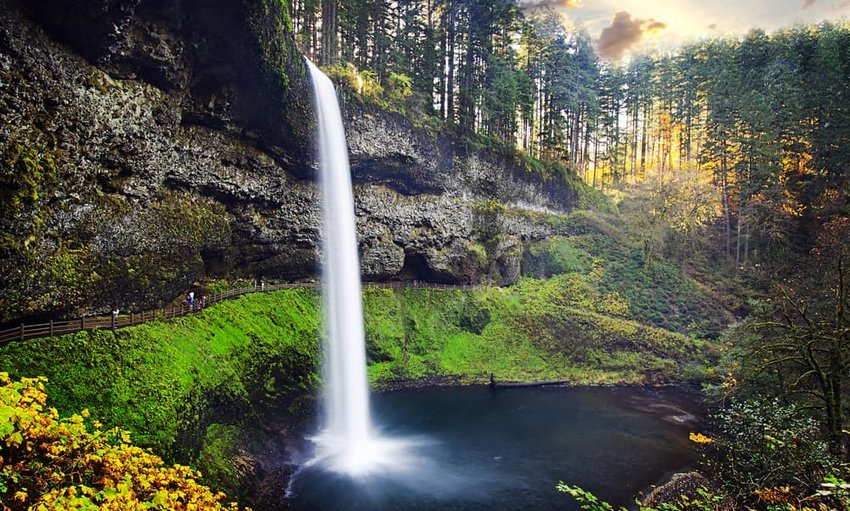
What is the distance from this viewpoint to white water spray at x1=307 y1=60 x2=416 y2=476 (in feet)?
65.4

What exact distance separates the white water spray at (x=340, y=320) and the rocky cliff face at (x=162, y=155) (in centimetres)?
134

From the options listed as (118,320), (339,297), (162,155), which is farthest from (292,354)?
(162,155)

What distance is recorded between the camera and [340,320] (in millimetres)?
26625

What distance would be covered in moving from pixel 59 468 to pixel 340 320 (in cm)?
2108

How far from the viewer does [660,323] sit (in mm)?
35719

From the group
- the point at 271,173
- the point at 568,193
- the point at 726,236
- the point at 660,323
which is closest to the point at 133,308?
the point at 271,173

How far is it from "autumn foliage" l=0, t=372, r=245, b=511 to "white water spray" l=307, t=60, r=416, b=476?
13.2 metres

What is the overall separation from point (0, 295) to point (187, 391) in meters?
5.96

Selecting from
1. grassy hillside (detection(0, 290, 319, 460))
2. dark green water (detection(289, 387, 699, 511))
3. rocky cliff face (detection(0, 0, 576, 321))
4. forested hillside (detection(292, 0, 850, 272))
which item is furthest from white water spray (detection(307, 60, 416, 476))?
forested hillside (detection(292, 0, 850, 272))

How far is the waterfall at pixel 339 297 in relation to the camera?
72.2ft

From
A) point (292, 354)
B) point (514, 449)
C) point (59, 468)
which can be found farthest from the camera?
point (292, 354)

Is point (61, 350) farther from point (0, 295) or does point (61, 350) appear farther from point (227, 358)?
point (227, 358)

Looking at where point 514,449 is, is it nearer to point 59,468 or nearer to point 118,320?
point 118,320

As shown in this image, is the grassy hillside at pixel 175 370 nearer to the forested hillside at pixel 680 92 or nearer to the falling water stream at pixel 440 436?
the falling water stream at pixel 440 436
